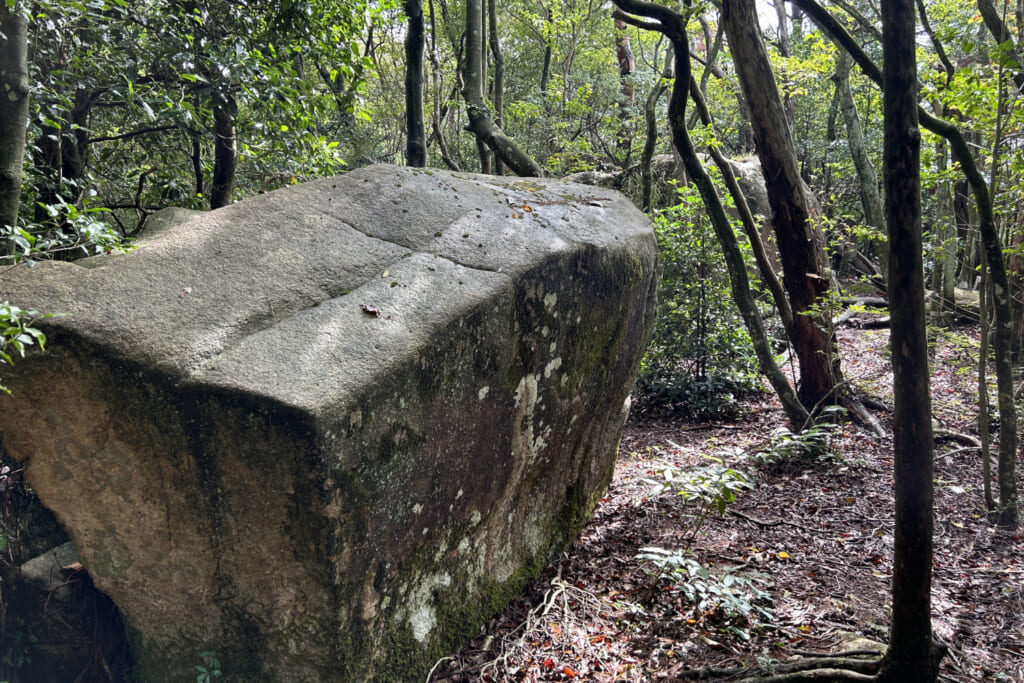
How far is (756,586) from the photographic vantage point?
3557 millimetres

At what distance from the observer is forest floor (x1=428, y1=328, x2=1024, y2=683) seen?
3.00 m

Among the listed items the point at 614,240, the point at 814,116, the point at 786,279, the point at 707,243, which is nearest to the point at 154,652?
the point at 614,240

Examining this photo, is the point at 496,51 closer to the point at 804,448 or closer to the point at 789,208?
the point at 789,208

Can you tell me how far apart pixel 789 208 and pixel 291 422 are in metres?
5.49

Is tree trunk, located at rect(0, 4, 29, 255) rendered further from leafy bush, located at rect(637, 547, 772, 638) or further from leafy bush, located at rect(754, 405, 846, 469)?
leafy bush, located at rect(754, 405, 846, 469)

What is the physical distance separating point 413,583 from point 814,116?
18.4m

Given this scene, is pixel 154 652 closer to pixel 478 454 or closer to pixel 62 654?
pixel 62 654

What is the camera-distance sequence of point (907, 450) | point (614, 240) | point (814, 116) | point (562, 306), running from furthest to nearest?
1. point (814, 116)
2. point (614, 240)
3. point (562, 306)
4. point (907, 450)

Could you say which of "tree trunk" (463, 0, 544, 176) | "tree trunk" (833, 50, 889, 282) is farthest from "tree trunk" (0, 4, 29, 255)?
"tree trunk" (833, 50, 889, 282)

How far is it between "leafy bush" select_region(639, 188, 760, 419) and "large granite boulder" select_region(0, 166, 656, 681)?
15.7 feet

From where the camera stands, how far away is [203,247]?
8.89 ft

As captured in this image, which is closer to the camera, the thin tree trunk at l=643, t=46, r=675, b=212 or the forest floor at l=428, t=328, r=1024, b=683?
the forest floor at l=428, t=328, r=1024, b=683

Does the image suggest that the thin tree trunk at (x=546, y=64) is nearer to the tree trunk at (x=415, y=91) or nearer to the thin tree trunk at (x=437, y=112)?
the thin tree trunk at (x=437, y=112)

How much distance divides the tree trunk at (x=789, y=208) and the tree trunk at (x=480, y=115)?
7.10ft
